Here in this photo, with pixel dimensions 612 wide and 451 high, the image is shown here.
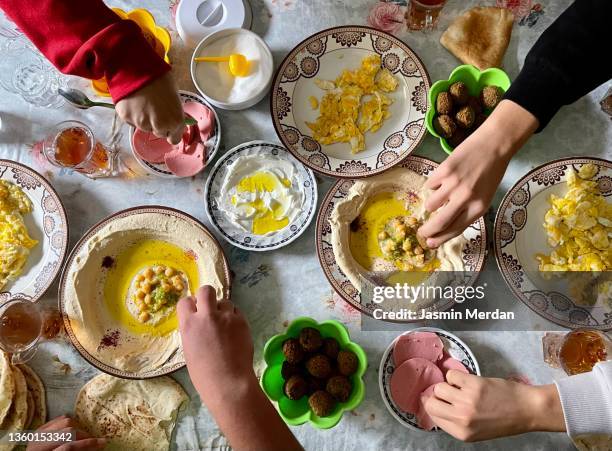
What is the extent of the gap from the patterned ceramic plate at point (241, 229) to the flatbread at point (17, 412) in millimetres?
612

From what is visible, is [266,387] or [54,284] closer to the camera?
[266,387]

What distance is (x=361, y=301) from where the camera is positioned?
1.17 metres

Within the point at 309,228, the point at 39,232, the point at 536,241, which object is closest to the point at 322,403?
the point at 309,228

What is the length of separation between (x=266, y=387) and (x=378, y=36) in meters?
0.96

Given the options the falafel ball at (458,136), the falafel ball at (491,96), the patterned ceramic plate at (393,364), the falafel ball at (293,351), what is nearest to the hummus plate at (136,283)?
the falafel ball at (293,351)

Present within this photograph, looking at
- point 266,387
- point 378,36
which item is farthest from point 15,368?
point 378,36

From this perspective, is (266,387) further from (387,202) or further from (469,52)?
(469,52)

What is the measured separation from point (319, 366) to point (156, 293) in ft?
1.54

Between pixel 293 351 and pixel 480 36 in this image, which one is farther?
pixel 480 36

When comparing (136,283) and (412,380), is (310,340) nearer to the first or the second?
(412,380)

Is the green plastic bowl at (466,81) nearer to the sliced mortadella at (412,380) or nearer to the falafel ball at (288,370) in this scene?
the sliced mortadella at (412,380)

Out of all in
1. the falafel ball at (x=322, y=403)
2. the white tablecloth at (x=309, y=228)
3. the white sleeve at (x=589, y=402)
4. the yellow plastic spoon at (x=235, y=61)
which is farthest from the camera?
the yellow plastic spoon at (x=235, y=61)

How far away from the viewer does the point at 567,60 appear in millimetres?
971

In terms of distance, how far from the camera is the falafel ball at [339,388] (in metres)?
1.07
